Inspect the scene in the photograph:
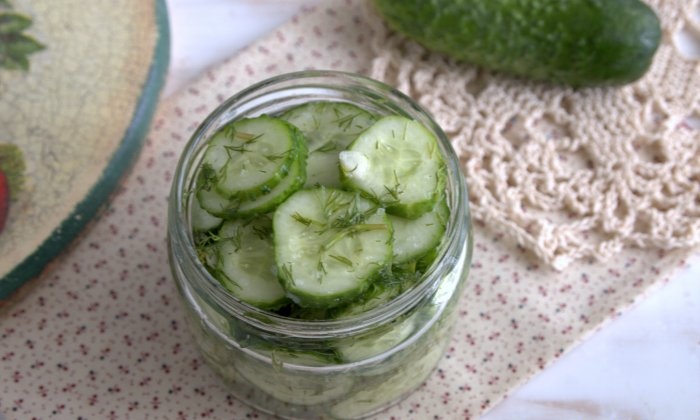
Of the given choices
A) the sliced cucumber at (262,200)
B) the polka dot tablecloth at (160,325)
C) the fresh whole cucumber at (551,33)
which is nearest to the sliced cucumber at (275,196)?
the sliced cucumber at (262,200)

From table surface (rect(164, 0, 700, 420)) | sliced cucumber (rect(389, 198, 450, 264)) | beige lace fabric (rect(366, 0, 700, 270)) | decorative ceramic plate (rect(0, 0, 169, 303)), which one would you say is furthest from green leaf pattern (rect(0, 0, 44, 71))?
table surface (rect(164, 0, 700, 420))

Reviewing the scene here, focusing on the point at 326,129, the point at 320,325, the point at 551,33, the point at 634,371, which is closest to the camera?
the point at 320,325

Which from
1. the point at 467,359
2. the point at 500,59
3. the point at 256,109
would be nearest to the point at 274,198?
the point at 256,109

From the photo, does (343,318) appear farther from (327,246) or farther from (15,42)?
(15,42)

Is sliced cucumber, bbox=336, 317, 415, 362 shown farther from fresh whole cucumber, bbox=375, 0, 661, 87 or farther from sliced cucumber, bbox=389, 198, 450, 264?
fresh whole cucumber, bbox=375, 0, 661, 87

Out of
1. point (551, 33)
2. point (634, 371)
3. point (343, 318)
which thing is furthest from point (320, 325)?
point (551, 33)

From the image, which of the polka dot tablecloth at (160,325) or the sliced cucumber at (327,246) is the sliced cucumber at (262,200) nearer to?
the sliced cucumber at (327,246)
